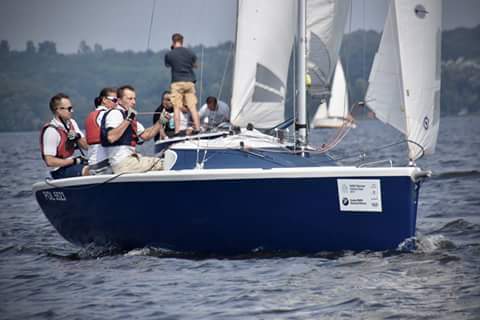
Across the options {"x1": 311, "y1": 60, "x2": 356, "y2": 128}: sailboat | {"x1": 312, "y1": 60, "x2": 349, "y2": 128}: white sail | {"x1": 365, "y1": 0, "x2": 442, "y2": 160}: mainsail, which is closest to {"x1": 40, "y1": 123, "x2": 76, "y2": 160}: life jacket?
{"x1": 365, "y1": 0, "x2": 442, "y2": 160}: mainsail

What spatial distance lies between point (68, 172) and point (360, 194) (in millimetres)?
3533

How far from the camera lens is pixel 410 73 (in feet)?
42.9

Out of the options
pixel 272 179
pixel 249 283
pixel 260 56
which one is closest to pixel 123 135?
pixel 272 179

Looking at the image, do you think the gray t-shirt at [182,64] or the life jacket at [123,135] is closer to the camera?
the life jacket at [123,135]

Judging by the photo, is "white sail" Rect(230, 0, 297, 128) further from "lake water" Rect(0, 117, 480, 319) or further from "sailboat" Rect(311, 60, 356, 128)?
"sailboat" Rect(311, 60, 356, 128)

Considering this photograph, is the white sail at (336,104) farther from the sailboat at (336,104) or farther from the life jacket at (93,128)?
the life jacket at (93,128)

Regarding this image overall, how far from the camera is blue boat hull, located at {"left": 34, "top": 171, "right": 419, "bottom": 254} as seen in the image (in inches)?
482

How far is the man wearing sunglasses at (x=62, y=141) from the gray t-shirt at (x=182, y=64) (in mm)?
1897

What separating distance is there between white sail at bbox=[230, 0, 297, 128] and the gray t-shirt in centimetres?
110

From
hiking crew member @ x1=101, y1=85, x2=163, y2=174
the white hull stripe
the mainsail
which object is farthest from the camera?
hiking crew member @ x1=101, y1=85, x2=163, y2=174

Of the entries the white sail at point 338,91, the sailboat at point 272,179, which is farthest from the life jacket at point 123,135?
the white sail at point 338,91

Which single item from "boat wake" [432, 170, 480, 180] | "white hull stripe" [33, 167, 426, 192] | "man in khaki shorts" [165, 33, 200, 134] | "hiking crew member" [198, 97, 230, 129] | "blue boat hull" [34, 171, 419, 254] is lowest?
"boat wake" [432, 170, 480, 180]

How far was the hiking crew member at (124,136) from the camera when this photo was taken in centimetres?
1316

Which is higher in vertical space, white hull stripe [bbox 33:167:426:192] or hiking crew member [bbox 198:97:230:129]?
hiking crew member [bbox 198:97:230:129]
